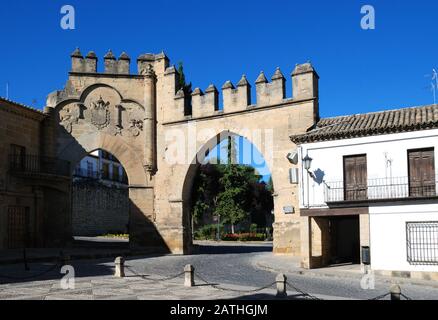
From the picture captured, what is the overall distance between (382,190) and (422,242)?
1926mm

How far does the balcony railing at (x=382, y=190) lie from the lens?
1550 centimetres

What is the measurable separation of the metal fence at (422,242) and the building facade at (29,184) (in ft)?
49.1

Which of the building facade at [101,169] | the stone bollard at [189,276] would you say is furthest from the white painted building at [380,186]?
the building facade at [101,169]

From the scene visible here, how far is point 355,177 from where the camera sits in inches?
663

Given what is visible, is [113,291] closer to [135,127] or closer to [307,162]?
[307,162]

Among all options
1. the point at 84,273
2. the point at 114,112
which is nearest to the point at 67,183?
the point at 114,112

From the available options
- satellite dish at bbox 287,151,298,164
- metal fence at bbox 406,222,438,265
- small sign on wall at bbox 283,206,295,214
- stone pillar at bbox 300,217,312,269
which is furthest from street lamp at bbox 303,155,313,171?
metal fence at bbox 406,222,438,265

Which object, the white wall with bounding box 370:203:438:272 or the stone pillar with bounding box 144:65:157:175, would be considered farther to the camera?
the stone pillar with bounding box 144:65:157:175

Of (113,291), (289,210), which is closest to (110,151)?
(289,210)

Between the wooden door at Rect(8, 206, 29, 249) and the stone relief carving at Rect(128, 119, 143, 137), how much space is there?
19.3 ft

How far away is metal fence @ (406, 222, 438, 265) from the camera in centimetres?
1509

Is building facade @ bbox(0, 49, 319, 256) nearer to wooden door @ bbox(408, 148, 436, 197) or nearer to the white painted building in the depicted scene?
the white painted building

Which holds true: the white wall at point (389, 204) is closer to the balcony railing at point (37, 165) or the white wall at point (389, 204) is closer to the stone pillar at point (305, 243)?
the stone pillar at point (305, 243)

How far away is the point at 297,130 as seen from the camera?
67.2 ft
